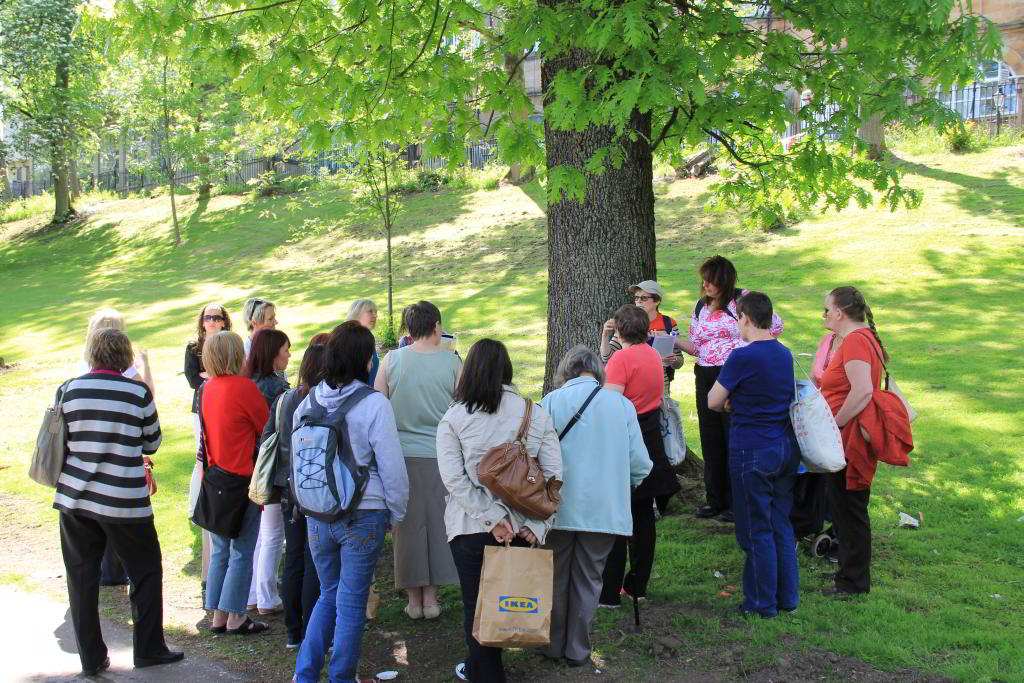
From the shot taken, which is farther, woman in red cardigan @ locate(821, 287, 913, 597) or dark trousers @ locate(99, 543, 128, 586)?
dark trousers @ locate(99, 543, 128, 586)

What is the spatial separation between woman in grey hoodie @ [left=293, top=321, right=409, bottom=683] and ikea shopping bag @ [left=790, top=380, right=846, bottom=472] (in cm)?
221

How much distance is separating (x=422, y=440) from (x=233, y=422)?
108 centimetres

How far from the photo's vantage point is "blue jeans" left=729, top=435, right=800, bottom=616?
5289 mm

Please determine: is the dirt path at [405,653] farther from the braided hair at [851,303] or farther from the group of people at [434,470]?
the braided hair at [851,303]

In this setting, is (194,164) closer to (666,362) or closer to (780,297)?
(780,297)

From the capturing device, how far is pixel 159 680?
507 cm

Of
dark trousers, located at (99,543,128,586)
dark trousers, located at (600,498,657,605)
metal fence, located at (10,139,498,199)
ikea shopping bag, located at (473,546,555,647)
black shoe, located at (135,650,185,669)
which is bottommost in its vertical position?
dark trousers, located at (99,543,128,586)

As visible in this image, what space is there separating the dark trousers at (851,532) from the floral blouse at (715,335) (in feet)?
4.56

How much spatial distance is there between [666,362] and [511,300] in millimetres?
10512

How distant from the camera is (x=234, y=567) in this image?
5559 millimetres

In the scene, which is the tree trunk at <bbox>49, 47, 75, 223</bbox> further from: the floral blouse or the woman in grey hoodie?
the woman in grey hoodie

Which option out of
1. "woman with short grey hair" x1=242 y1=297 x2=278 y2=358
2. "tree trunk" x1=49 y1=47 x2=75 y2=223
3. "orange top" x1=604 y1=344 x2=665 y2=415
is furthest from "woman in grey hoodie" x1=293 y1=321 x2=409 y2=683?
"tree trunk" x1=49 y1=47 x2=75 y2=223

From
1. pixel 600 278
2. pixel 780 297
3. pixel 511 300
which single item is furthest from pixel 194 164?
pixel 600 278

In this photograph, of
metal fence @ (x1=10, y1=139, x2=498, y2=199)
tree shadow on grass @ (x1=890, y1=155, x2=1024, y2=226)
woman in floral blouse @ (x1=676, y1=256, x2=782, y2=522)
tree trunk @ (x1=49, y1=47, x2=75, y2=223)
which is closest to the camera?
woman in floral blouse @ (x1=676, y1=256, x2=782, y2=522)
